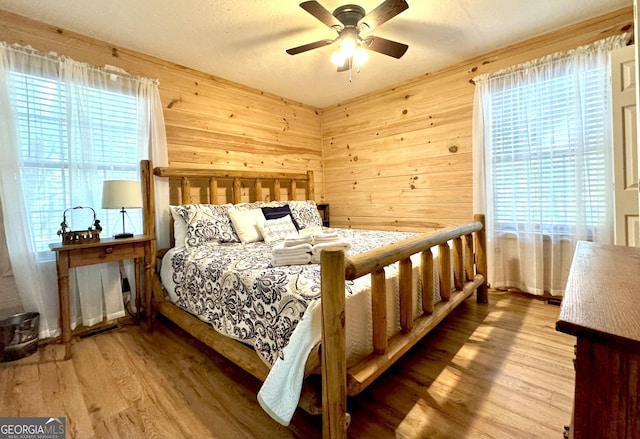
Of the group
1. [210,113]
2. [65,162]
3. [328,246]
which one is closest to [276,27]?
[210,113]

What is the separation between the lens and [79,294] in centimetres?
226

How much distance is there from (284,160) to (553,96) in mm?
2863

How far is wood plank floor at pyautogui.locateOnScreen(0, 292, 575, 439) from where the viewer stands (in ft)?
4.21

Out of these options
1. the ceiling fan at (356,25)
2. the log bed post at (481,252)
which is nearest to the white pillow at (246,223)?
the ceiling fan at (356,25)

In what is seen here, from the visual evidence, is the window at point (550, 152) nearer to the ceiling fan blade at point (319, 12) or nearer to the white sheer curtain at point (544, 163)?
the white sheer curtain at point (544, 163)

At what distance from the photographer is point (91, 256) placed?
6.64 feet

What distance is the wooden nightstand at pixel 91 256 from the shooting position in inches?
75.1

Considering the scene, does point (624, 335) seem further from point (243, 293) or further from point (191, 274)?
point (191, 274)

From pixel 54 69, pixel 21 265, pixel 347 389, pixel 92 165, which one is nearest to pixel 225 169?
pixel 92 165

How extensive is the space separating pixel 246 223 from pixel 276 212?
14.0 inches

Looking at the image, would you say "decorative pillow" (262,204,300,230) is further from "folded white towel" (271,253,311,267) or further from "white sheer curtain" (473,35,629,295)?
"white sheer curtain" (473,35,629,295)

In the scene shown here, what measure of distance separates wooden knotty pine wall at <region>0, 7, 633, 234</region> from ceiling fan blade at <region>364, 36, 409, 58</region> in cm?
134

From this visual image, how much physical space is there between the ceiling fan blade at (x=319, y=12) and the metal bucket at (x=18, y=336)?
2.68 m

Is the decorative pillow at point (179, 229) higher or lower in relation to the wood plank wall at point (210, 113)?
lower
